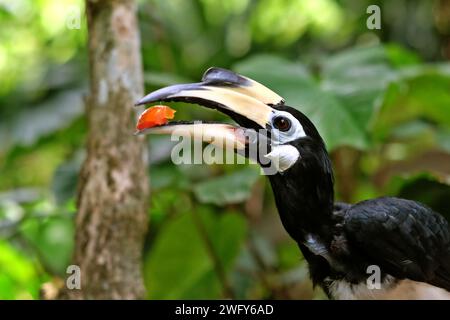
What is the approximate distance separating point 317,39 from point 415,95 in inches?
44.9

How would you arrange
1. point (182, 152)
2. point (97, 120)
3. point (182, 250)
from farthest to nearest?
point (182, 250), point (182, 152), point (97, 120)

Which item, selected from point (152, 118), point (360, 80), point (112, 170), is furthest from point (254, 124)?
point (360, 80)

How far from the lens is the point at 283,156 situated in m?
1.10

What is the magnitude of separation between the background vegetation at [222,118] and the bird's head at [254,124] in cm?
37

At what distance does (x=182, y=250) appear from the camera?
199 centimetres

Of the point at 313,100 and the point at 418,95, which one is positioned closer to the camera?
the point at 313,100

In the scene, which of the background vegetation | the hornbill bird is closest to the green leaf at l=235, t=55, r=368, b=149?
the background vegetation

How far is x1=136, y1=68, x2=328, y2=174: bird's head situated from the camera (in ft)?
3.51

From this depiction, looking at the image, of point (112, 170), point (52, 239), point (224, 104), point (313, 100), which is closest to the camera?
point (224, 104)

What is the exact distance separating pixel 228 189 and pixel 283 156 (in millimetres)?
568

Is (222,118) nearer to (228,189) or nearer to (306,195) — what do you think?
(228,189)

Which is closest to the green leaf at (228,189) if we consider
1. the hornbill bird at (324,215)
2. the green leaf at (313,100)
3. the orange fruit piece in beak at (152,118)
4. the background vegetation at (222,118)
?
the background vegetation at (222,118)
